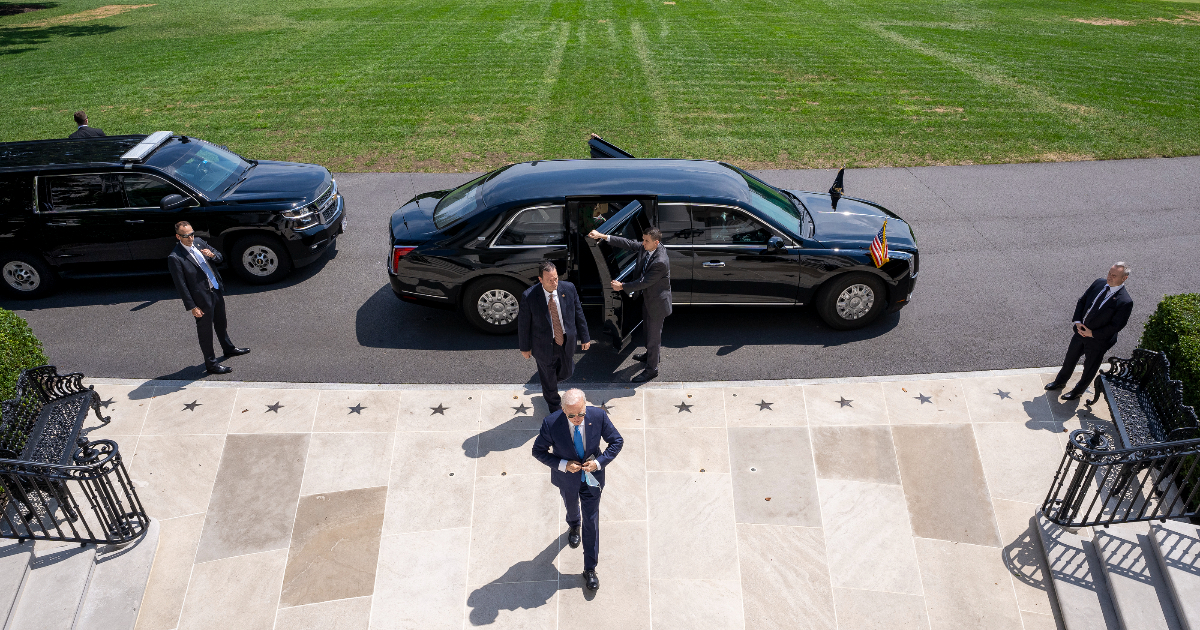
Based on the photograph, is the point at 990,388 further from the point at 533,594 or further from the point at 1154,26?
the point at 1154,26

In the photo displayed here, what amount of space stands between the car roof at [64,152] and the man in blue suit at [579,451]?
768 cm

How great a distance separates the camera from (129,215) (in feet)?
32.7

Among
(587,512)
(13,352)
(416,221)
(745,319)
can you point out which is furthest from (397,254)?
(587,512)

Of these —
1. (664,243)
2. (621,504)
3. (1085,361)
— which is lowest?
(621,504)

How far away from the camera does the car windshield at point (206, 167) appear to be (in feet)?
33.6

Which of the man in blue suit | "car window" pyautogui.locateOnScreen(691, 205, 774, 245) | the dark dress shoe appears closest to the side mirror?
the dark dress shoe

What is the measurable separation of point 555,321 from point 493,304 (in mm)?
2200

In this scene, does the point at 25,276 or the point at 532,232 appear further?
the point at 25,276

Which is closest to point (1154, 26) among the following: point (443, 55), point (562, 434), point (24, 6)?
point (443, 55)

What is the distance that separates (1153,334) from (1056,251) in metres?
3.76

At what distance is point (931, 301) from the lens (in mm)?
9797

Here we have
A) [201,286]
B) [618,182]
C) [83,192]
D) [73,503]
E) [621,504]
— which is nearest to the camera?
[73,503]

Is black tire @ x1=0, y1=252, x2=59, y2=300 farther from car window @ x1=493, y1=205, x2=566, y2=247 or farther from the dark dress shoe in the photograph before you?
the dark dress shoe

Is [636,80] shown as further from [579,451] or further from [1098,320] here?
[579,451]
